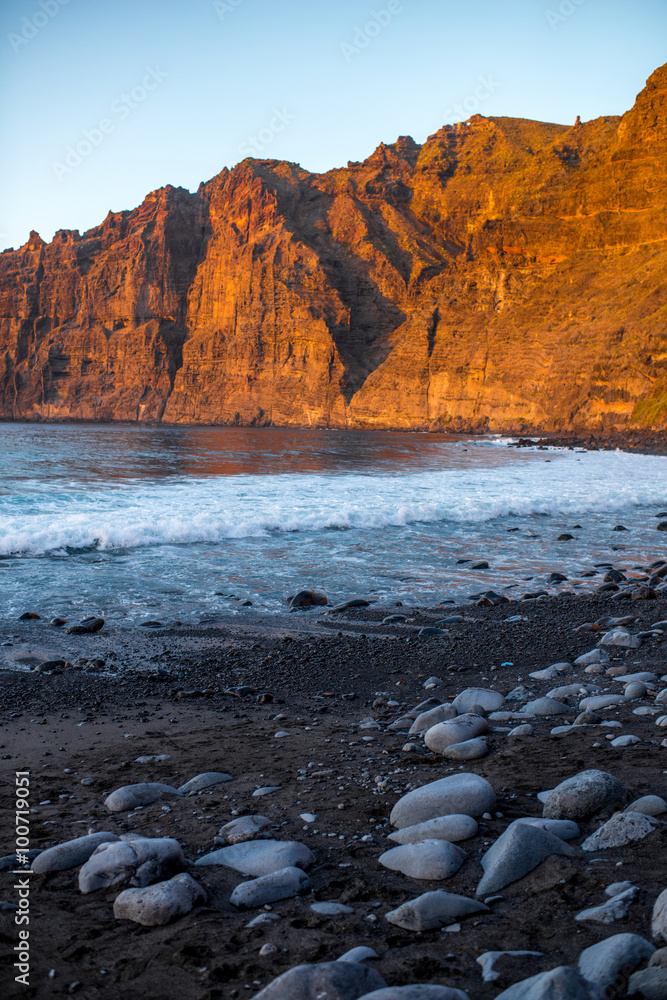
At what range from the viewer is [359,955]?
1.67 m

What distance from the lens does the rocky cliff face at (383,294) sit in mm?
71438

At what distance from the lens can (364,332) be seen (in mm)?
118875

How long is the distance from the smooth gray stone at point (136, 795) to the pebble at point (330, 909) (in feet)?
3.82

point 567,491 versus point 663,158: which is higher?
point 663,158

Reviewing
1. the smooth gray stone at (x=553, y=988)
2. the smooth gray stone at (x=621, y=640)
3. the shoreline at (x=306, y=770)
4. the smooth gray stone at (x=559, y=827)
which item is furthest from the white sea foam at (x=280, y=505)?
the smooth gray stone at (x=553, y=988)

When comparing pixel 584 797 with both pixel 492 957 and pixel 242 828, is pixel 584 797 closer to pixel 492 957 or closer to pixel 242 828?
pixel 492 957

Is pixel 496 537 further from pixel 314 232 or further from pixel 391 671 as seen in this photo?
pixel 314 232

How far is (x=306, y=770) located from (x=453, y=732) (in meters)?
0.78

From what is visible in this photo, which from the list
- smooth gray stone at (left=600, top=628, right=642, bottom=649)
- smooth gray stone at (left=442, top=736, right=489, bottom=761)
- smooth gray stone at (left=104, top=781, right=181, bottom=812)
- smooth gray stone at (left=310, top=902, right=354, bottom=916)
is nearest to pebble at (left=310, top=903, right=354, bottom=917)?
smooth gray stone at (left=310, top=902, right=354, bottom=916)

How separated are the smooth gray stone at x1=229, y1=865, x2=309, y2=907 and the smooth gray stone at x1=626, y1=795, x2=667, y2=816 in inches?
46.3

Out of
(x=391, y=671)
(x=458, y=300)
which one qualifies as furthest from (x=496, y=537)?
(x=458, y=300)

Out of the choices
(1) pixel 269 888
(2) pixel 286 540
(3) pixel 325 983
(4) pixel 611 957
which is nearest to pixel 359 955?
(3) pixel 325 983

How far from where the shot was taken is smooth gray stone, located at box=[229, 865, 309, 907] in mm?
2014

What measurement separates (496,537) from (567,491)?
23.1 feet
